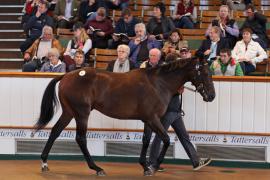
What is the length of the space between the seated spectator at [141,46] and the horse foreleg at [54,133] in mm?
2528

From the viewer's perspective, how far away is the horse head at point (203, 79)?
962 centimetres

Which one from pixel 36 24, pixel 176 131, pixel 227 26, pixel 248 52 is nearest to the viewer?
pixel 176 131

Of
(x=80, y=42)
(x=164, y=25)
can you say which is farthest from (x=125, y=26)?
(x=80, y=42)

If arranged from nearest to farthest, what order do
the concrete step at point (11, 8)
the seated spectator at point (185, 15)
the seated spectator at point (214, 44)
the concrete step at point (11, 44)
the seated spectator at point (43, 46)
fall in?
1. the seated spectator at point (214, 44)
2. the seated spectator at point (43, 46)
3. the seated spectator at point (185, 15)
4. the concrete step at point (11, 44)
5. the concrete step at point (11, 8)

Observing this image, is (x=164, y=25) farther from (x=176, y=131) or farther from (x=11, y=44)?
(x=11, y=44)

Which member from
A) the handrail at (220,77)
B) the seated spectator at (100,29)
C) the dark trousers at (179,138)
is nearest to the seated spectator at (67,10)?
the seated spectator at (100,29)

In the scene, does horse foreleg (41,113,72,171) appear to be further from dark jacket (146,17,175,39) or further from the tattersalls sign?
dark jacket (146,17,175,39)

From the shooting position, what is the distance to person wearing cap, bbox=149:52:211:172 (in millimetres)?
9883

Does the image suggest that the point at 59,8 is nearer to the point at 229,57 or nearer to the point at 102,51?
the point at 102,51

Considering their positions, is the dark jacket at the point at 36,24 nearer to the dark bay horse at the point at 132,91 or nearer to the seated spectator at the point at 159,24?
the seated spectator at the point at 159,24

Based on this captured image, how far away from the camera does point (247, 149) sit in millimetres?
10438

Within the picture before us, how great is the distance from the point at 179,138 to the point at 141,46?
276 centimetres

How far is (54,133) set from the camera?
10016mm

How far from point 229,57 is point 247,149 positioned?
1469mm
